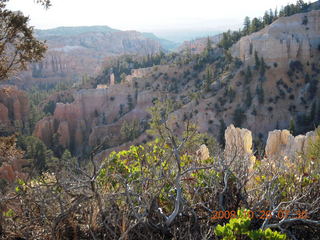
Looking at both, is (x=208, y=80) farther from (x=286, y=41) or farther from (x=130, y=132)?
(x=130, y=132)

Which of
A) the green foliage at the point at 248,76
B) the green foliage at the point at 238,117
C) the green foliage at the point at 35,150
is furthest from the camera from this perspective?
the green foliage at the point at 248,76

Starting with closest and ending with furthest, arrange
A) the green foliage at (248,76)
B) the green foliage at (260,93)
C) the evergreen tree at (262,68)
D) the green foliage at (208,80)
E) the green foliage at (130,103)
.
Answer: the green foliage at (260,93) < the evergreen tree at (262,68) < the green foliage at (248,76) < the green foliage at (208,80) < the green foliage at (130,103)

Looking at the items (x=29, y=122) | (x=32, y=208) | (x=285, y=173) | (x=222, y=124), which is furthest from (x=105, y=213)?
(x=29, y=122)

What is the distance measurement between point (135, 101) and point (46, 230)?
1943 inches

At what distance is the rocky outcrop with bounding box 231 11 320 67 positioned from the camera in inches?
1738

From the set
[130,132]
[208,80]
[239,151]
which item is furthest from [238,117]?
[239,151]

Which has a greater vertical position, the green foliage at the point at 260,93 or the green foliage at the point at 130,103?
the green foliage at the point at 260,93

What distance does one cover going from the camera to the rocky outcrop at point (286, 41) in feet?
145

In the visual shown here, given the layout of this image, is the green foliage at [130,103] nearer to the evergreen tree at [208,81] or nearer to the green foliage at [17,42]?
the evergreen tree at [208,81]

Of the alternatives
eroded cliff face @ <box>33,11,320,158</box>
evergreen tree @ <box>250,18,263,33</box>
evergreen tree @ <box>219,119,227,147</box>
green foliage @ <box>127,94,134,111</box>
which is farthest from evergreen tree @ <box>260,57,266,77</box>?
green foliage @ <box>127,94,134,111</box>

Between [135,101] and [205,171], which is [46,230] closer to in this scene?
[205,171]

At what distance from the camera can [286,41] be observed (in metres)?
44.6

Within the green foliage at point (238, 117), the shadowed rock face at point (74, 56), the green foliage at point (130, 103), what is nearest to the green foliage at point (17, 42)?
the green foliage at point (238, 117)

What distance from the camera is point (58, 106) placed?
1912 inches
